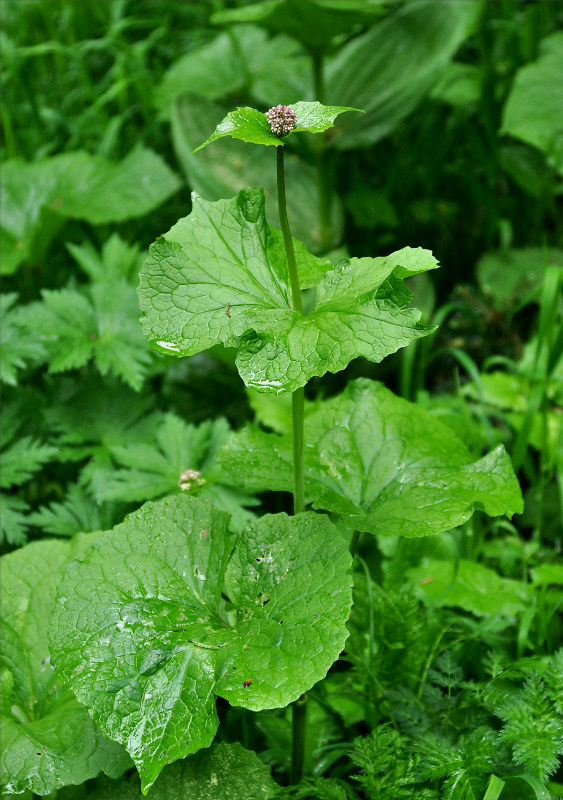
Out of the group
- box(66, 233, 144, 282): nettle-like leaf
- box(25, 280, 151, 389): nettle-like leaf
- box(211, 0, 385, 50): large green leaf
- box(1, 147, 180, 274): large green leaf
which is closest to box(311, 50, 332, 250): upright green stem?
box(211, 0, 385, 50): large green leaf

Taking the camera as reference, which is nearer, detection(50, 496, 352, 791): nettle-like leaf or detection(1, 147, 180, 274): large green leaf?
detection(50, 496, 352, 791): nettle-like leaf

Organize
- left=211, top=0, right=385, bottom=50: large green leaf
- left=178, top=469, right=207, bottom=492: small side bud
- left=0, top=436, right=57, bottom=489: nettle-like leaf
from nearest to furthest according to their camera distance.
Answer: left=178, top=469, right=207, bottom=492: small side bud < left=0, top=436, right=57, bottom=489: nettle-like leaf < left=211, top=0, right=385, bottom=50: large green leaf

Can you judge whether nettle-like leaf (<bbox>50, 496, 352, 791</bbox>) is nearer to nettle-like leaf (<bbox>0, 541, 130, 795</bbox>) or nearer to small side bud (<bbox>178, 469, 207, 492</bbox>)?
nettle-like leaf (<bbox>0, 541, 130, 795</bbox>)

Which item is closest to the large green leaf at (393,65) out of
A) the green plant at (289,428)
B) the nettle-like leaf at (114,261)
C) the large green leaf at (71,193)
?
the green plant at (289,428)

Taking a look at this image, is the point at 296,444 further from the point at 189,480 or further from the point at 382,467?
the point at 189,480

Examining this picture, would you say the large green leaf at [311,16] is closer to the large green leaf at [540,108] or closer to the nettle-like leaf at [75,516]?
the large green leaf at [540,108]

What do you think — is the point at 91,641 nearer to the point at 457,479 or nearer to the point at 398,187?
the point at 457,479
